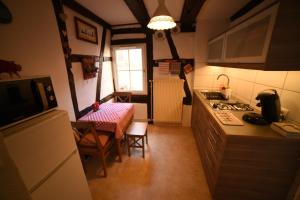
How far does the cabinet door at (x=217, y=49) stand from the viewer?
2086mm

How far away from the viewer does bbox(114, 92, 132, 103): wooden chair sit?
3.24m

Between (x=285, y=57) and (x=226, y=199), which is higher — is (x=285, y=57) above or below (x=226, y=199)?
above

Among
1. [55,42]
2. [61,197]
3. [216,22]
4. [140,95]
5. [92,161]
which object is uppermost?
[216,22]

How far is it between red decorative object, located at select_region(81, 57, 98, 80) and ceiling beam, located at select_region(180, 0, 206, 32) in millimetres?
1795

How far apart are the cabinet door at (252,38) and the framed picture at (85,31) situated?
7.33 ft

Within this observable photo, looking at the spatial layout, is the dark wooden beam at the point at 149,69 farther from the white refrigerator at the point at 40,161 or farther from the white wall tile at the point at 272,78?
the white refrigerator at the point at 40,161

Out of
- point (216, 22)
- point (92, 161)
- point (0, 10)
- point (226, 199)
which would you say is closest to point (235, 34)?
point (216, 22)

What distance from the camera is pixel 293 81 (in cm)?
131

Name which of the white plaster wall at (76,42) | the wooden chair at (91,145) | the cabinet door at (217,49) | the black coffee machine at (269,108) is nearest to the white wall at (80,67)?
the white plaster wall at (76,42)

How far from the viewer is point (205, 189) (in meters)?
1.72

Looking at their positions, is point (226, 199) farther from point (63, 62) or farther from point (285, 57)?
point (63, 62)

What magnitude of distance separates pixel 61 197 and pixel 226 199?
66.0 inches

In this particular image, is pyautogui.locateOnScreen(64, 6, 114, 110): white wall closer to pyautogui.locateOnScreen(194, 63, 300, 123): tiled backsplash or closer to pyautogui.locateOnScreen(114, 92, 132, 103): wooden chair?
pyautogui.locateOnScreen(114, 92, 132, 103): wooden chair

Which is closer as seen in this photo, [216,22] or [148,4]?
[148,4]
